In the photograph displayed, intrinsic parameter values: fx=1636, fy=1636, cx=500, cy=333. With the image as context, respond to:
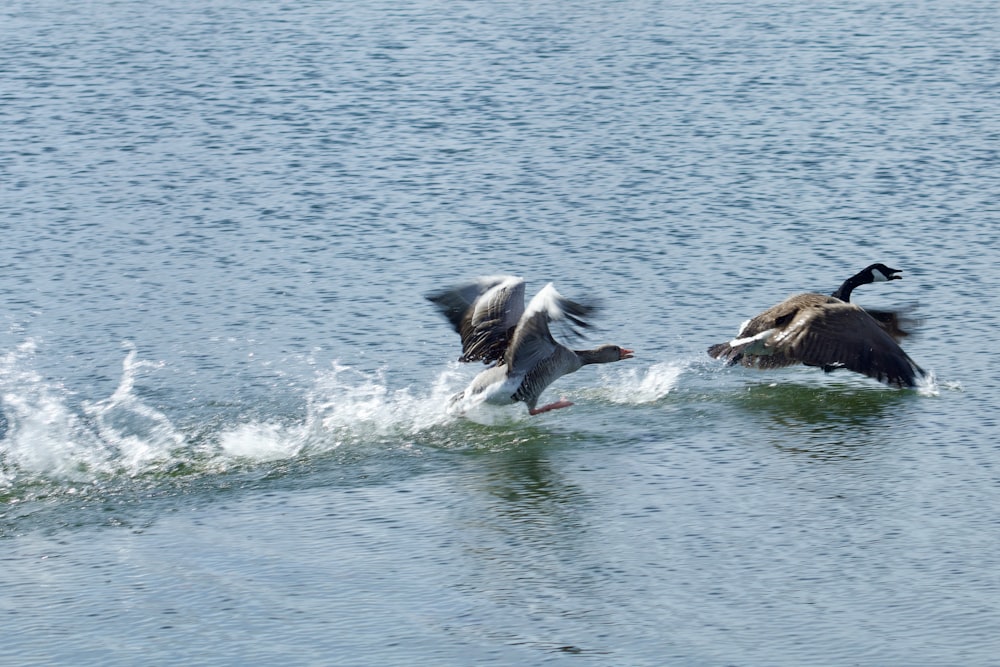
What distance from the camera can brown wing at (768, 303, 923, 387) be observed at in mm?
12055

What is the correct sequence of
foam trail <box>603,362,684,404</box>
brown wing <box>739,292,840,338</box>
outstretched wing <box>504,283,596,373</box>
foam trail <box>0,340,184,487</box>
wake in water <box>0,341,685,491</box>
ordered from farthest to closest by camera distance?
foam trail <box>603,362,684,404</box> < brown wing <box>739,292,840,338</box> < outstretched wing <box>504,283,596,373</box> < wake in water <box>0,341,685,491</box> < foam trail <box>0,340,184,487</box>

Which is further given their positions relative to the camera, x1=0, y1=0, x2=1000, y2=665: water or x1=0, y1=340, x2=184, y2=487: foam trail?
x1=0, y1=340, x2=184, y2=487: foam trail

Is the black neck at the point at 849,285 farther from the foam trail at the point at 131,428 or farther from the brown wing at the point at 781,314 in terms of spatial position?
the foam trail at the point at 131,428

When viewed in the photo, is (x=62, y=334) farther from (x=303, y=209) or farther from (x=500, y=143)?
(x=500, y=143)

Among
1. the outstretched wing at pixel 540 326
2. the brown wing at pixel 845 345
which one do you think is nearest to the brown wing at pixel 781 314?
the brown wing at pixel 845 345

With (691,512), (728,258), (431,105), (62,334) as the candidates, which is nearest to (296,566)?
(691,512)

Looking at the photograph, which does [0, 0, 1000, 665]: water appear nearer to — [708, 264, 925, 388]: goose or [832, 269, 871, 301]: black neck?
[708, 264, 925, 388]: goose

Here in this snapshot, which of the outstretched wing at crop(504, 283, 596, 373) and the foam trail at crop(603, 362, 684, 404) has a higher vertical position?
the outstretched wing at crop(504, 283, 596, 373)

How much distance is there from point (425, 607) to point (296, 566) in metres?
0.94

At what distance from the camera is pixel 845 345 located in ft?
39.7

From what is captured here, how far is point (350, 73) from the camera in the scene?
22594 mm

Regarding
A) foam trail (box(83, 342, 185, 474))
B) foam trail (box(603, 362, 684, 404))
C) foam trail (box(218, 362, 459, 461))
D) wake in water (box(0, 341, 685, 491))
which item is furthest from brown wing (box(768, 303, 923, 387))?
foam trail (box(83, 342, 185, 474))

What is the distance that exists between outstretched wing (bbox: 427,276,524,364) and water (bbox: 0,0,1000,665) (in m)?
0.52

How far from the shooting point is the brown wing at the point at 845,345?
39.5 ft
